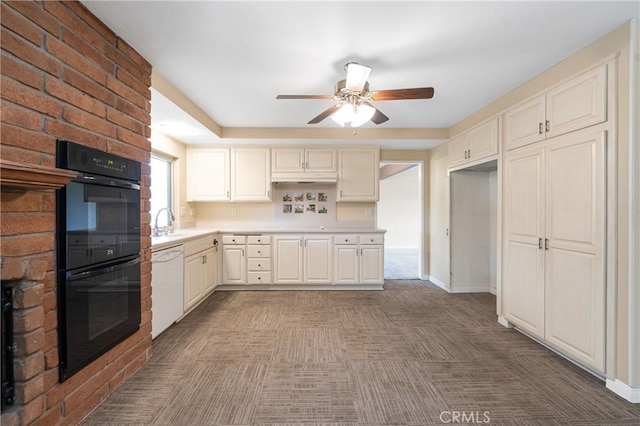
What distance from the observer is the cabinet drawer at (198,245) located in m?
3.23

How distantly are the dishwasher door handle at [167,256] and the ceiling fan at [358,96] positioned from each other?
1756 mm

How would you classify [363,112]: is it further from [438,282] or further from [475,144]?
[438,282]

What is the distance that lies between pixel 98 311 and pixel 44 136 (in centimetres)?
103

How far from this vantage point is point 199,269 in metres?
3.57

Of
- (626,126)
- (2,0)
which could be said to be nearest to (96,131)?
(2,0)

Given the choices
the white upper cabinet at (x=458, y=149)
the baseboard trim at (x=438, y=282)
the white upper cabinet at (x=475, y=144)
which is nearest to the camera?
the white upper cabinet at (x=475, y=144)

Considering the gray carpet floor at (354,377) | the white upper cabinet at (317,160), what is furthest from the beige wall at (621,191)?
the white upper cabinet at (317,160)

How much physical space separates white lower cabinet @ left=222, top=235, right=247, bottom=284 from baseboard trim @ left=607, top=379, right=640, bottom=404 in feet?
12.7

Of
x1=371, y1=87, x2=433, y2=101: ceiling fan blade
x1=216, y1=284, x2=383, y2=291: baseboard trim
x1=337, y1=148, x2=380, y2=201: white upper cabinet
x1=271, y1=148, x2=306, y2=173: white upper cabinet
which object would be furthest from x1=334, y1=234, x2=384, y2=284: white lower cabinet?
x1=371, y1=87, x2=433, y2=101: ceiling fan blade

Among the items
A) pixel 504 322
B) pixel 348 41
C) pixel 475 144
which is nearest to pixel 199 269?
pixel 348 41

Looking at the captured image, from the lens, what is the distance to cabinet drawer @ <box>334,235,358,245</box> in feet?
14.0

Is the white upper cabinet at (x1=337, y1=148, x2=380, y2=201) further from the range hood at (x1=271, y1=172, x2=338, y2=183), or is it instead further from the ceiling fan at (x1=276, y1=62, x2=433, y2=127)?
the ceiling fan at (x1=276, y1=62, x2=433, y2=127)

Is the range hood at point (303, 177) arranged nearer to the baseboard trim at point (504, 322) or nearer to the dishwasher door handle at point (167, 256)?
the dishwasher door handle at point (167, 256)

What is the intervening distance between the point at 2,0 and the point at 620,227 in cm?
353
